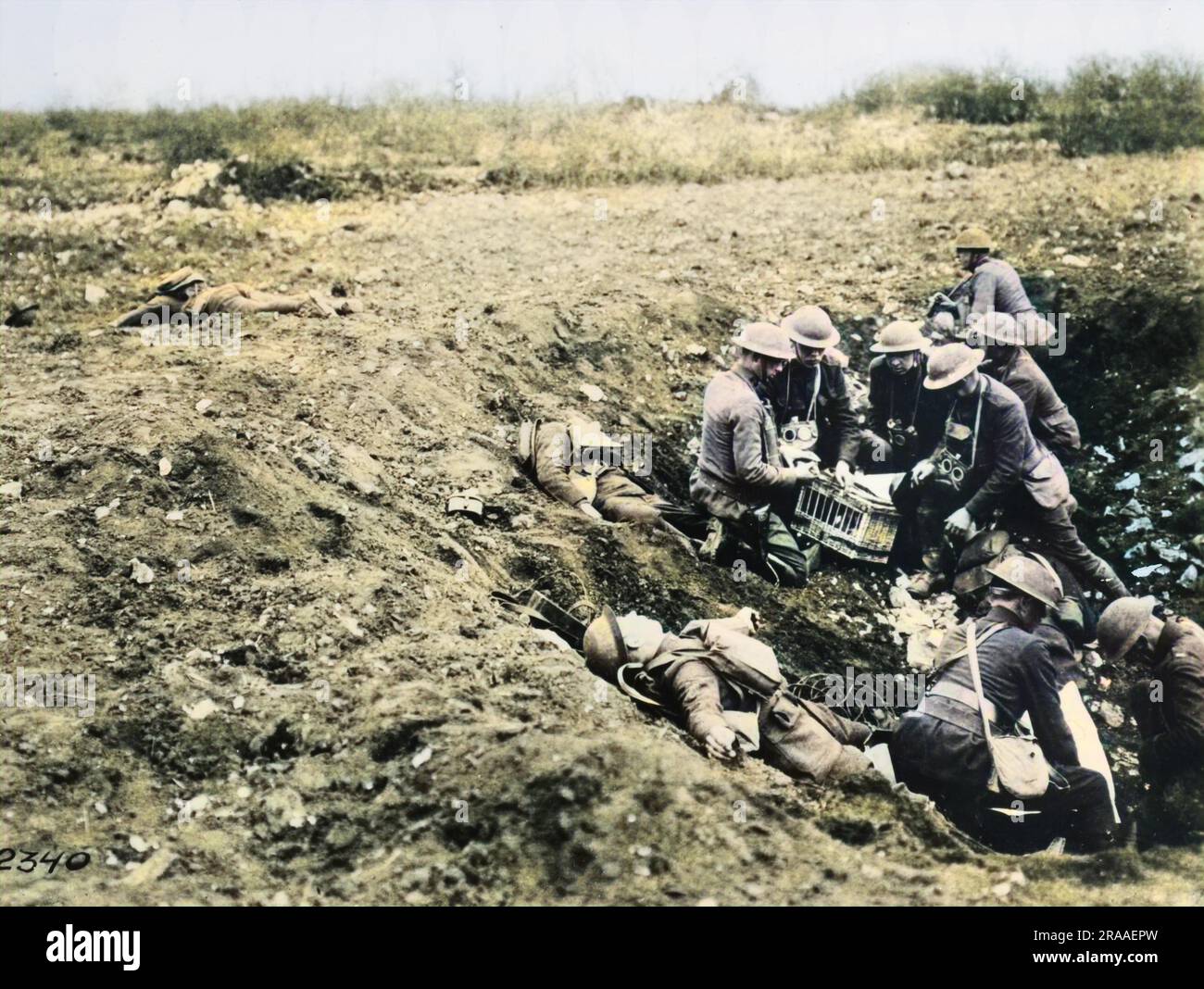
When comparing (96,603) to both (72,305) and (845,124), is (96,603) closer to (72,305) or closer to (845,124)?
(72,305)

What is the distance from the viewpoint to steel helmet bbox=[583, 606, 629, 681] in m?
7.44

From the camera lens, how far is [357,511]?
7965 mm

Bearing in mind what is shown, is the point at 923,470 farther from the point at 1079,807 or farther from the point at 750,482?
the point at 1079,807

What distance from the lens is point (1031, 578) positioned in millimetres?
8023

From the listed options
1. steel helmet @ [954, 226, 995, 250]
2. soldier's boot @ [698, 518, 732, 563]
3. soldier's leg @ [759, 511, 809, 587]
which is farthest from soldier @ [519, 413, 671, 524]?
steel helmet @ [954, 226, 995, 250]

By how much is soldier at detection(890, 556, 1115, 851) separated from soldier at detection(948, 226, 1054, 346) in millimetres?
2576

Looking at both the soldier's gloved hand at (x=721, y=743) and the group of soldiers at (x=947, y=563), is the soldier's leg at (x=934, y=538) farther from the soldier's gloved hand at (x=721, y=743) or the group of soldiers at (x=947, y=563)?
the soldier's gloved hand at (x=721, y=743)

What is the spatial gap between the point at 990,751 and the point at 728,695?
166 cm

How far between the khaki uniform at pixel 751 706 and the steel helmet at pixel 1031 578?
141 centimetres

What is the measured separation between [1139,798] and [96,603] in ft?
20.9

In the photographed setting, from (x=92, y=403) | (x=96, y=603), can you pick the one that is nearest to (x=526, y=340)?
(x=92, y=403)

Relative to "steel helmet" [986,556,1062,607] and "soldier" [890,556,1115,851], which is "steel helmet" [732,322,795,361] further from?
"soldier" [890,556,1115,851]

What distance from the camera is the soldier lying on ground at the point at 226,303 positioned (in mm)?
9945
